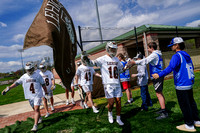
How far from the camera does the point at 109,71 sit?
3990mm

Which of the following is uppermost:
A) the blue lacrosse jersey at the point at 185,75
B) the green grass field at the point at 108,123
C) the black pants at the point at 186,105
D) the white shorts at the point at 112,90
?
the blue lacrosse jersey at the point at 185,75

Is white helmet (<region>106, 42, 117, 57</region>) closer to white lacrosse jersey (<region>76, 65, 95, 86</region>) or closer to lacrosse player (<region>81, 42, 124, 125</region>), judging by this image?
lacrosse player (<region>81, 42, 124, 125</region>)


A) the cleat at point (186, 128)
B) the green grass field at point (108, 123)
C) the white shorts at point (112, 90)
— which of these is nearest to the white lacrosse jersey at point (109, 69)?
the white shorts at point (112, 90)

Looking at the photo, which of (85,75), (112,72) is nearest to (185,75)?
(112,72)

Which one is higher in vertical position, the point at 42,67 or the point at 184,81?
the point at 42,67

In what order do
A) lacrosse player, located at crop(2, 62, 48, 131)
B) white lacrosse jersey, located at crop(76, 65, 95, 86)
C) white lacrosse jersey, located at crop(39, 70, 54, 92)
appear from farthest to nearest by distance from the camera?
white lacrosse jersey, located at crop(39, 70, 54, 92) < white lacrosse jersey, located at crop(76, 65, 95, 86) < lacrosse player, located at crop(2, 62, 48, 131)

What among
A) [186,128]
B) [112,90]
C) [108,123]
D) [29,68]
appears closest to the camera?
[186,128]

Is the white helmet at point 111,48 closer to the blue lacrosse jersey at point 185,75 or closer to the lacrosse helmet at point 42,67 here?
the blue lacrosse jersey at point 185,75

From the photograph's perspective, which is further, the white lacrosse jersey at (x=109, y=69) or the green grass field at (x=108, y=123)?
the white lacrosse jersey at (x=109, y=69)

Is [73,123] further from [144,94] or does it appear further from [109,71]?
[144,94]

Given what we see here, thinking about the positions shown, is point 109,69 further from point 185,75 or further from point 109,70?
point 185,75

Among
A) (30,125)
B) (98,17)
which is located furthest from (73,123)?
(98,17)

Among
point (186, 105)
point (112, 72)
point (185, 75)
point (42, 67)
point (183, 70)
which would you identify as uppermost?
point (42, 67)

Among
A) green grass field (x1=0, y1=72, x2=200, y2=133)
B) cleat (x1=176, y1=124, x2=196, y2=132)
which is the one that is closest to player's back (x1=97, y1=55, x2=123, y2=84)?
green grass field (x1=0, y1=72, x2=200, y2=133)
